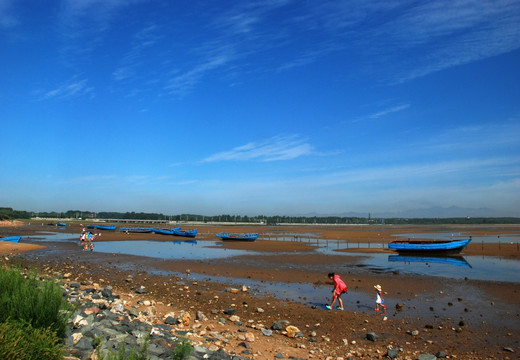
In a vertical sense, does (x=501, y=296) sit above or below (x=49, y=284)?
below

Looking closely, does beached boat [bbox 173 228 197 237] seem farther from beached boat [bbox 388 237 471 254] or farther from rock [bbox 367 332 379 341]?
rock [bbox 367 332 379 341]

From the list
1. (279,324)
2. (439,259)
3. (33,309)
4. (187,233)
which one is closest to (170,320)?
(279,324)

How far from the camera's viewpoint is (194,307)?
1405 centimetres

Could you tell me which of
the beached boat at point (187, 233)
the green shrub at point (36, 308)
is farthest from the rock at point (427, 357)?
the beached boat at point (187, 233)

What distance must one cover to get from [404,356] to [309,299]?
6816 millimetres

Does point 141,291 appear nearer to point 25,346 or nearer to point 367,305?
point 367,305

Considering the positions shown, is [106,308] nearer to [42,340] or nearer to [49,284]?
[49,284]

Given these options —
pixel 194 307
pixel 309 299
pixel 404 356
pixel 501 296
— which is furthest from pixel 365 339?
pixel 501 296

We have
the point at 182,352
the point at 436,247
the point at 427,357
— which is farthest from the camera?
the point at 436,247

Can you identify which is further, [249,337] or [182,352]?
[249,337]

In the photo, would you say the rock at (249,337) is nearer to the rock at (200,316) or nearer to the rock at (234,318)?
the rock at (234,318)

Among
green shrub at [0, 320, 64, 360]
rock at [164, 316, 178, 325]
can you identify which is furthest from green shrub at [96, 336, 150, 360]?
rock at [164, 316, 178, 325]

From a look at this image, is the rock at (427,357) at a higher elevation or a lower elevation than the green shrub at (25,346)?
lower

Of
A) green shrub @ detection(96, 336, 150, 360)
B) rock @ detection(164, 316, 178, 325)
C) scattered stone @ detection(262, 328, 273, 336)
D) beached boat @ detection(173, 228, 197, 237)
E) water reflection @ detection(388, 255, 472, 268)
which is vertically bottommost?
water reflection @ detection(388, 255, 472, 268)
